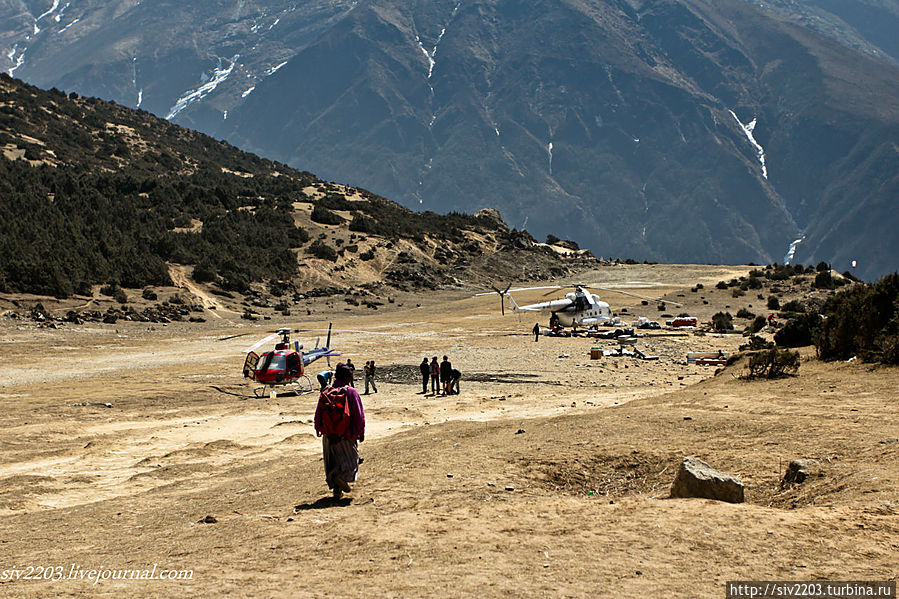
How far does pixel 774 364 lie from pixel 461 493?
10322mm

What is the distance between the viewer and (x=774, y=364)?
16.3m

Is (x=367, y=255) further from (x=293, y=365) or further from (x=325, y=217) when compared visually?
(x=293, y=365)

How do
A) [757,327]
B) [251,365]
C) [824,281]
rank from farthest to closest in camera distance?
[824,281] → [757,327] → [251,365]

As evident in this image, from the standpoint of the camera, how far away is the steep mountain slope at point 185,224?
49.2m

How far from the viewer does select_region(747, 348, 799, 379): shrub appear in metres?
16.1

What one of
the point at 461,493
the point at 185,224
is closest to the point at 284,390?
the point at 461,493

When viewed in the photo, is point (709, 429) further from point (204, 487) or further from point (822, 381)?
point (204, 487)

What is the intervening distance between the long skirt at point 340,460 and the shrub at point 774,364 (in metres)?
10.6

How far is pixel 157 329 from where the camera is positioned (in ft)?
132

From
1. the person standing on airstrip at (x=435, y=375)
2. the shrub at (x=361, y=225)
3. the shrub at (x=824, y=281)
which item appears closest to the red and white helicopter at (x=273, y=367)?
the person standing on airstrip at (x=435, y=375)

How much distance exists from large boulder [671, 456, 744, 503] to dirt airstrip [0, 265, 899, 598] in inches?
11.6

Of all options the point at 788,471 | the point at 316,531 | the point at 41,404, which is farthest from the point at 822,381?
the point at 41,404

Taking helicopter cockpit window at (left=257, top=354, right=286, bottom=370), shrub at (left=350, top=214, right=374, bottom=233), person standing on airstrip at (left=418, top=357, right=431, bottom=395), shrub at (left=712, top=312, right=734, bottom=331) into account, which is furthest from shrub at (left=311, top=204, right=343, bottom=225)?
person standing on airstrip at (left=418, top=357, right=431, bottom=395)

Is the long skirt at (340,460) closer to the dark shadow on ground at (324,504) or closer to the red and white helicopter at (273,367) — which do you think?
the dark shadow on ground at (324,504)
